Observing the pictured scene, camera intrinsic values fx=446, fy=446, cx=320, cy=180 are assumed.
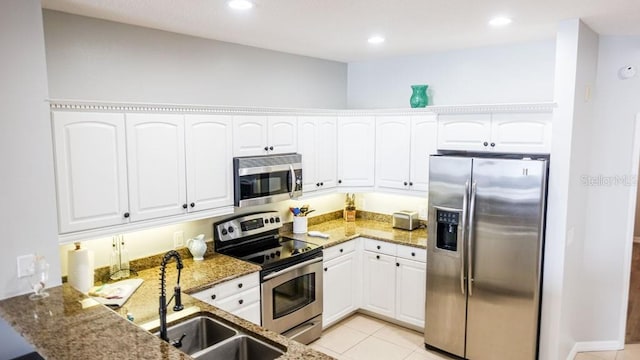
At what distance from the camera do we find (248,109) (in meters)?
3.62

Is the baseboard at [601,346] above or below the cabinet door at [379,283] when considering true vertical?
below

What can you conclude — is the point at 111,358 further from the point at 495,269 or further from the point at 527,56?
the point at 527,56

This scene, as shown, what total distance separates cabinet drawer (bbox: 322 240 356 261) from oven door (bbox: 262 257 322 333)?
5.0 inches

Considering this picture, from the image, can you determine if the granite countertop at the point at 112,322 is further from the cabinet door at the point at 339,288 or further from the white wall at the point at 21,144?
the cabinet door at the point at 339,288

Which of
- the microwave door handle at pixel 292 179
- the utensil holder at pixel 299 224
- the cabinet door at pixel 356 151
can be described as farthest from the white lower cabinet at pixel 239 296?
the cabinet door at pixel 356 151

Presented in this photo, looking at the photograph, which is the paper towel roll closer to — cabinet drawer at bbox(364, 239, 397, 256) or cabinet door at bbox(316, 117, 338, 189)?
cabinet door at bbox(316, 117, 338, 189)

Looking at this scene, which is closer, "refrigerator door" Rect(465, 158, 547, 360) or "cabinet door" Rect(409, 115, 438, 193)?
"refrigerator door" Rect(465, 158, 547, 360)

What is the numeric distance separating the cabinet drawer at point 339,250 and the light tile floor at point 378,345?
0.74 metres

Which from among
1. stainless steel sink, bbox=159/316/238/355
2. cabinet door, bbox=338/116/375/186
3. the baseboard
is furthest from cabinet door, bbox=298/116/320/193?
the baseboard

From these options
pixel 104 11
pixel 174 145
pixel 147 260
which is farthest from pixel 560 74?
pixel 147 260

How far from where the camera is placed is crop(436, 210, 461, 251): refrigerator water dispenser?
143 inches

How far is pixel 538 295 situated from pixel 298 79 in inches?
115

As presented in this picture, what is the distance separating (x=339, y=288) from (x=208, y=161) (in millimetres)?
1840

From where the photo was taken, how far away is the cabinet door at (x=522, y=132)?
3.33 meters
